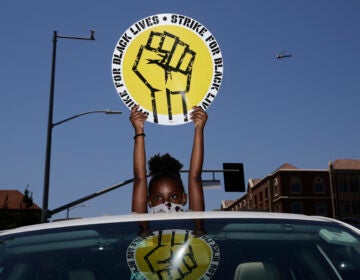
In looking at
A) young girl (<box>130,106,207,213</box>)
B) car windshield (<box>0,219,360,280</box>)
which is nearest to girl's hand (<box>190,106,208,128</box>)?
young girl (<box>130,106,207,213</box>)

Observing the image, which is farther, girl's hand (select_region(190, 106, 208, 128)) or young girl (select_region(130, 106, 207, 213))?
young girl (select_region(130, 106, 207, 213))

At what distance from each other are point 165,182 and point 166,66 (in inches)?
51.6

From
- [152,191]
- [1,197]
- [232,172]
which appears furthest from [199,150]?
[1,197]

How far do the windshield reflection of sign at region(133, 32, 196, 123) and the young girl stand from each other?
21 cm

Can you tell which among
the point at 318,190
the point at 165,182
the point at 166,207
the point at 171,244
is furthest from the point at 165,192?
the point at 318,190

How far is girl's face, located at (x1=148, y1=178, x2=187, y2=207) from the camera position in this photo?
17.3 feet

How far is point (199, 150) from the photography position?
508 centimetres

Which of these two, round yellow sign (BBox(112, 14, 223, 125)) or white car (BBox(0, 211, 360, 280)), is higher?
round yellow sign (BBox(112, 14, 223, 125))

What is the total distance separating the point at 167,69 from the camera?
14.4ft

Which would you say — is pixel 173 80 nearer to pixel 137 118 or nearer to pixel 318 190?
pixel 137 118

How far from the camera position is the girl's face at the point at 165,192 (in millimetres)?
5281

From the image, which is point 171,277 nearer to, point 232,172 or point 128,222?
point 128,222

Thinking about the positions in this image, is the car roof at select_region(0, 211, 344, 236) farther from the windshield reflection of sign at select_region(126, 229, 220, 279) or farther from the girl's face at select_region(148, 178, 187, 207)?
the girl's face at select_region(148, 178, 187, 207)

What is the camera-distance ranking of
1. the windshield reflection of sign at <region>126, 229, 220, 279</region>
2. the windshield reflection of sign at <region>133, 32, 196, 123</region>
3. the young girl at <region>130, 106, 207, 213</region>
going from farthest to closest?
the young girl at <region>130, 106, 207, 213</region> → the windshield reflection of sign at <region>133, 32, 196, 123</region> → the windshield reflection of sign at <region>126, 229, 220, 279</region>
